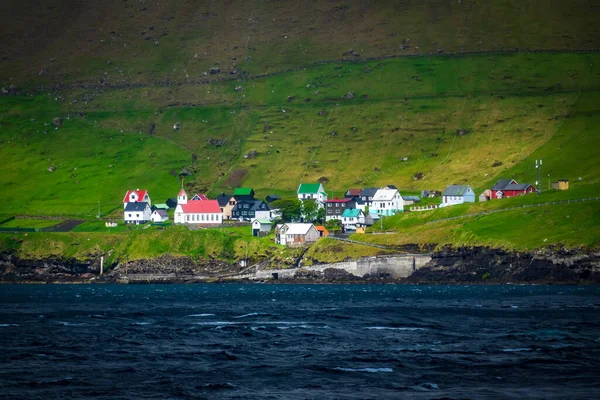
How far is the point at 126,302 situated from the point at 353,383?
77.0 m

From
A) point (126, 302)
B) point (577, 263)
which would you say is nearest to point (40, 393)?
point (126, 302)

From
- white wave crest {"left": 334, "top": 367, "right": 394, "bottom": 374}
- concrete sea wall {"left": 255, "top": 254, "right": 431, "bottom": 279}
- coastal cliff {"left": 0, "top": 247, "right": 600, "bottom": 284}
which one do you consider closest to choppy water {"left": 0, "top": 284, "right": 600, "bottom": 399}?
white wave crest {"left": 334, "top": 367, "right": 394, "bottom": 374}

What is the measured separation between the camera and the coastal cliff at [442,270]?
157 m

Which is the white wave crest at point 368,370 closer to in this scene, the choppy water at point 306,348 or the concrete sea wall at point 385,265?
the choppy water at point 306,348

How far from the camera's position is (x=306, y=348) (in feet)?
259

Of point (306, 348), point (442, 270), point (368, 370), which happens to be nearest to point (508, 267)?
point (442, 270)

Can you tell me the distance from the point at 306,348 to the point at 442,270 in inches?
3794

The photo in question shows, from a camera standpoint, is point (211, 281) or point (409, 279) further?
point (211, 281)

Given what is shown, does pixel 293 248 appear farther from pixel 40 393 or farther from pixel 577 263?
pixel 40 393

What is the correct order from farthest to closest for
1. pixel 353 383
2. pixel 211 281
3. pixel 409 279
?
pixel 211 281 → pixel 409 279 → pixel 353 383

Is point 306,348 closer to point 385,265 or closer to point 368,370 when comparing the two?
point 368,370

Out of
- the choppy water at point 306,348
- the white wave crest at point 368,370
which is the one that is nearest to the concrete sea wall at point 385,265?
the choppy water at point 306,348

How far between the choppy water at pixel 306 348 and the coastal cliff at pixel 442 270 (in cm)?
2359

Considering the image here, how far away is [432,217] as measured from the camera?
19712 centimetres
